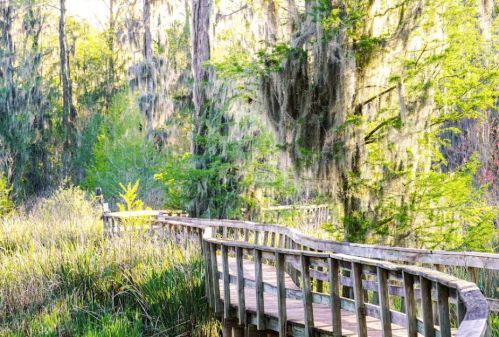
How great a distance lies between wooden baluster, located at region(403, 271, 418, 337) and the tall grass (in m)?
3.52

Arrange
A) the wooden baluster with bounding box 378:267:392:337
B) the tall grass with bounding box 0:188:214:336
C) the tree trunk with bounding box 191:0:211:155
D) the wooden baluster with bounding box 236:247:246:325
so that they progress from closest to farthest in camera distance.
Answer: the wooden baluster with bounding box 378:267:392:337 → the wooden baluster with bounding box 236:247:246:325 → the tall grass with bounding box 0:188:214:336 → the tree trunk with bounding box 191:0:211:155

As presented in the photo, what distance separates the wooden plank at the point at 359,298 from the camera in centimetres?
433

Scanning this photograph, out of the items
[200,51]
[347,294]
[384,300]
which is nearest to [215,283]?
[347,294]

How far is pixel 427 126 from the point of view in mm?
7695

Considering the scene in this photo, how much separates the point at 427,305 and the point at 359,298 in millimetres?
906

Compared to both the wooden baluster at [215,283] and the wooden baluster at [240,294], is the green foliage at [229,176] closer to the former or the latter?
the wooden baluster at [215,283]

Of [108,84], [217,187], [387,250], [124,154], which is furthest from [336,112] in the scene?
[108,84]

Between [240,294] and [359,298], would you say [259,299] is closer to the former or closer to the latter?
[240,294]

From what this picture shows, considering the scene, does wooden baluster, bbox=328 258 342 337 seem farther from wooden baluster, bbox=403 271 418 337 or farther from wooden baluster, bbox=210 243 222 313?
wooden baluster, bbox=210 243 222 313

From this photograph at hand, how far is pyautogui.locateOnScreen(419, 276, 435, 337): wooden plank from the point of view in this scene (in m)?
3.50

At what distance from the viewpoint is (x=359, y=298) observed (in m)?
4.36

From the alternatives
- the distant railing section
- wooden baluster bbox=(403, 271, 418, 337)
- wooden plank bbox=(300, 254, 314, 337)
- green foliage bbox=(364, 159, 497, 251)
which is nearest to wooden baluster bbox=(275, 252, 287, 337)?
wooden plank bbox=(300, 254, 314, 337)

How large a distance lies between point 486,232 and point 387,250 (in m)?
2.49

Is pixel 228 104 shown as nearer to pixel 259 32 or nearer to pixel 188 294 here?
pixel 259 32
